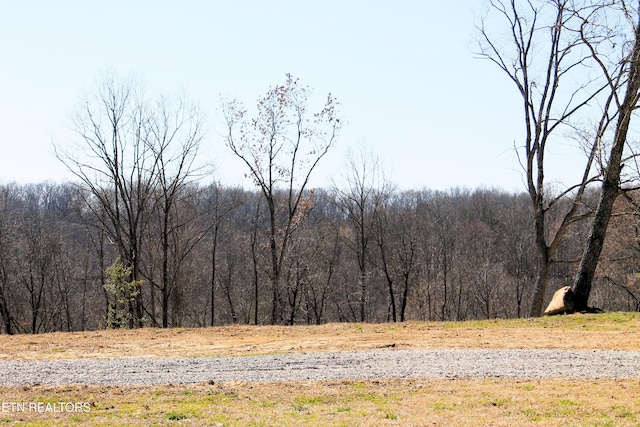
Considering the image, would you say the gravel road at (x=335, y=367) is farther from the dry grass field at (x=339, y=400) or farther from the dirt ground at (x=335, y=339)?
the dirt ground at (x=335, y=339)

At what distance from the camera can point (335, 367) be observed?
34.8 feet

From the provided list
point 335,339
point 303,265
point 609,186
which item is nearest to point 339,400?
point 335,339

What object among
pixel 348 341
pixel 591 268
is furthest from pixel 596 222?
pixel 348 341

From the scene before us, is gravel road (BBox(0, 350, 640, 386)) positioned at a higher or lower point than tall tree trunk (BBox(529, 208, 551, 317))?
lower

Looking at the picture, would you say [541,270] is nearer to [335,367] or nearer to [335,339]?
[335,339]

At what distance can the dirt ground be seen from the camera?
12.6 meters

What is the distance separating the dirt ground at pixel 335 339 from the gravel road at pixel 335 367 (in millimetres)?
828

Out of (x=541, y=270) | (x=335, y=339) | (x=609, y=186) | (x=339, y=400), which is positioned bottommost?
(x=339, y=400)

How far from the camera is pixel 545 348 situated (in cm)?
1204

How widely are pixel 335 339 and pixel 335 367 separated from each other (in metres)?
3.49

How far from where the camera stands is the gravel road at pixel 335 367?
384 inches

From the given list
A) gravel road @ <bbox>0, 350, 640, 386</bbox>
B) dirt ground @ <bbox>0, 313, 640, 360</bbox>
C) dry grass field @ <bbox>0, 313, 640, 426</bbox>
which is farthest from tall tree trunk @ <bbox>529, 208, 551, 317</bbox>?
gravel road @ <bbox>0, 350, 640, 386</bbox>

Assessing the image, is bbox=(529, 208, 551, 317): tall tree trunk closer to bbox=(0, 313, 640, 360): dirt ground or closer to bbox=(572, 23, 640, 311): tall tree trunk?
bbox=(572, 23, 640, 311): tall tree trunk

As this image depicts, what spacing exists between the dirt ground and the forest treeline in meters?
13.1
